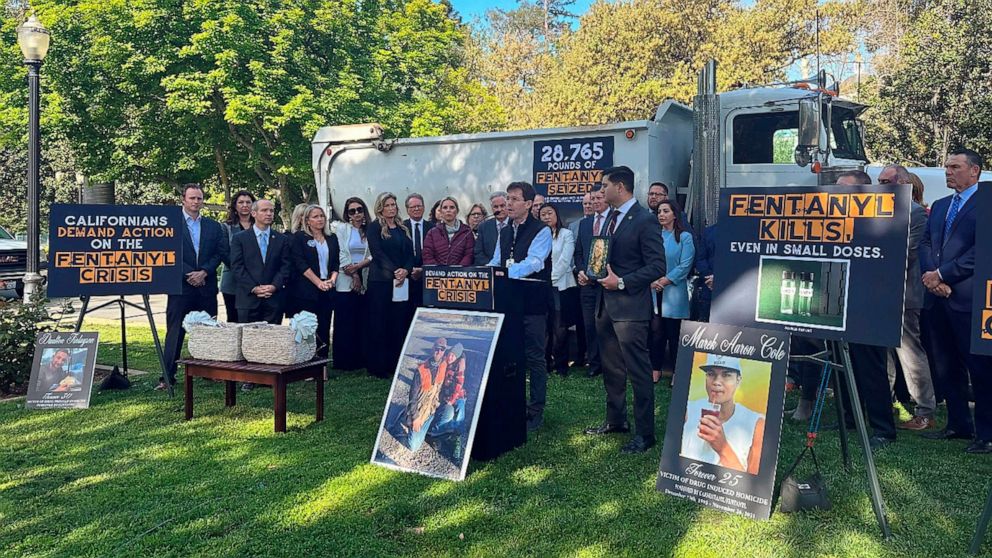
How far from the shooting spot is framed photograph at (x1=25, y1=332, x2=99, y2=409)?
6426mm

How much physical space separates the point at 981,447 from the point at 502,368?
3.37m

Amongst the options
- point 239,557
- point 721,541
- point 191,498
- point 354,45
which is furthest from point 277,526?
point 354,45

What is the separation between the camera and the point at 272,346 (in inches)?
222

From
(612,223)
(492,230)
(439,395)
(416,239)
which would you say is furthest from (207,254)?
(612,223)

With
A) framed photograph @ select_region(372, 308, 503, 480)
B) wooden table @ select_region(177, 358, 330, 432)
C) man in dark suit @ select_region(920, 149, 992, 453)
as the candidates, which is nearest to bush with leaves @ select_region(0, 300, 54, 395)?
wooden table @ select_region(177, 358, 330, 432)

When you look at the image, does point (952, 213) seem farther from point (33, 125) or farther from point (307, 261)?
point (33, 125)

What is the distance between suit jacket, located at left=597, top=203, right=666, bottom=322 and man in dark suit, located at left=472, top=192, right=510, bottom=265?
1.39 meters

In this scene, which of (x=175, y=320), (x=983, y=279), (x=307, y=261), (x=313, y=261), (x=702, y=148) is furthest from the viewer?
(x=702, y=148)

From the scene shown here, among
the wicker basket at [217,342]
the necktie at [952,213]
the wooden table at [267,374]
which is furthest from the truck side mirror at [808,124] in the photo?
the wicker basket at [217,342]

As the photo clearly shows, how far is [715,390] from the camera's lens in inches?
163

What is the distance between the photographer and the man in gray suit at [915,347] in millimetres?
5676

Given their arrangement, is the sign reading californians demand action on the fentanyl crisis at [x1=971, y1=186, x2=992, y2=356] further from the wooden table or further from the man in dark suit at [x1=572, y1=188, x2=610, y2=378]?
the wooden table

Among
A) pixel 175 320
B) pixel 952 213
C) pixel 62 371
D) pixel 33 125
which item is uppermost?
pixel 33 125

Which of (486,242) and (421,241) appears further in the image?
(421,241)
